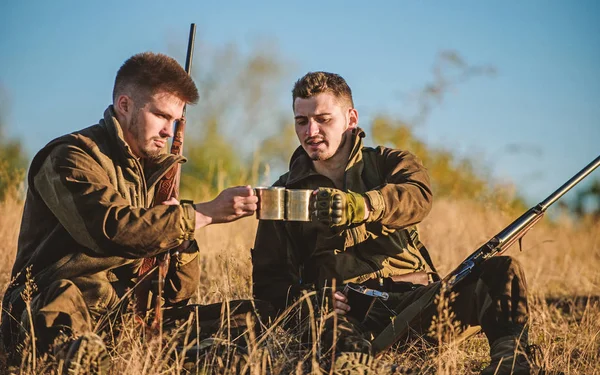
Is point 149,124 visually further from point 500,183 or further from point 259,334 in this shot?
point 500,183

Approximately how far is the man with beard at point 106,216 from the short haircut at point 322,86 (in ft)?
2.97

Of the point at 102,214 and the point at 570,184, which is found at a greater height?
the point at 570,184

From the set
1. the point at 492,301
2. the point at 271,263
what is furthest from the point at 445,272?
the point at 492,301

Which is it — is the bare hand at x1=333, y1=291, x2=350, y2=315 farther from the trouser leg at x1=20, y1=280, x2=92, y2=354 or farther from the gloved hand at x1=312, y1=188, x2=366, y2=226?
the trouser leg at x1=20, y1=280, x2=92, y2=354

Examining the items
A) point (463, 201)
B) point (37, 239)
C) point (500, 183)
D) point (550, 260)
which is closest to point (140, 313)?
point (37, 239)

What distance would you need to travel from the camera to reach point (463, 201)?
1355 centimetres

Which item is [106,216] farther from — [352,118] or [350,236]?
[352,118]

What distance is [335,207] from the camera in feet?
16.2

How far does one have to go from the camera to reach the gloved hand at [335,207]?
16.2 feet

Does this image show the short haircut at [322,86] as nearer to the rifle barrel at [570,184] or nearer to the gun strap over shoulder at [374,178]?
the gun strap over shoulder at [374,178]

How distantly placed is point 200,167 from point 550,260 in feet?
30.3

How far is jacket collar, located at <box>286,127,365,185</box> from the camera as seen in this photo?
5.82m

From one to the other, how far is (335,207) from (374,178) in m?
0.97

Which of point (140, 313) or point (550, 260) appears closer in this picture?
point (140, 313)
